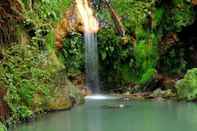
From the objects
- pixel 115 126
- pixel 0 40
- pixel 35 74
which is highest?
pixel 0 40

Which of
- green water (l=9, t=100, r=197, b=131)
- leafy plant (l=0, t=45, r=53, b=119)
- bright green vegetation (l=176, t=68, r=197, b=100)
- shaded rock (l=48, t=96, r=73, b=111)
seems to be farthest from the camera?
bright green vegetation (l=176, t=68, r=197, b=100)

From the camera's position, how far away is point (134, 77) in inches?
786

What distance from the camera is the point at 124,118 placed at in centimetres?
1244

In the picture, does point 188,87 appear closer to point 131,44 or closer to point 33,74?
point 131,44

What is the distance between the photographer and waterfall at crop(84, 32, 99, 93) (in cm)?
1966

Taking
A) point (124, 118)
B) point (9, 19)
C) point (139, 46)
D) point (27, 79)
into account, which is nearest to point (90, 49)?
point (139, 46)

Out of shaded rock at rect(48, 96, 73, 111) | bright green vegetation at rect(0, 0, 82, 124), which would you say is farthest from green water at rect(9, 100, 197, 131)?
bright green vegetation at rect(0, 0, 82, 124)

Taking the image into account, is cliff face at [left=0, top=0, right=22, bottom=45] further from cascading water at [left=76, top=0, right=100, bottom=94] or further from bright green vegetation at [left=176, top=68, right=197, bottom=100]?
cascading water at [left=76, top=0, right=100, bottom=94]

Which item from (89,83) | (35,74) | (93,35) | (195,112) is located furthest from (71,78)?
(195,112)

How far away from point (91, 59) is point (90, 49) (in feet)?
1.23

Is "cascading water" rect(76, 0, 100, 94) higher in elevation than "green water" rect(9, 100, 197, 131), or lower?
higher

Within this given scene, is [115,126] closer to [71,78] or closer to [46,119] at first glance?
[46,119]

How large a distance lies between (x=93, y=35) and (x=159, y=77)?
3.14m

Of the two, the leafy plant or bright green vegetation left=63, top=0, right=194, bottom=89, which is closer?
the leafy plant
